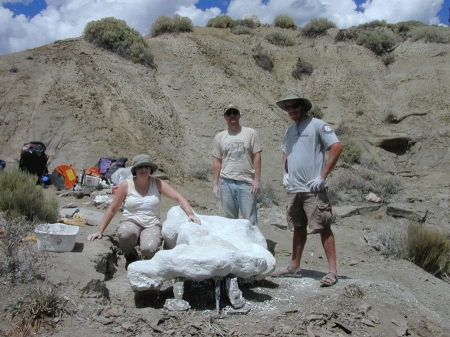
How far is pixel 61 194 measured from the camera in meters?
9.05

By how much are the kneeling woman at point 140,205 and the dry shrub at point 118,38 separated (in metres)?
12.2

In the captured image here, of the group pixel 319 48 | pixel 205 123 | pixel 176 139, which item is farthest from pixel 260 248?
pixel 319 48

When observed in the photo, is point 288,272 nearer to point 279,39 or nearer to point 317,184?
point 317,184

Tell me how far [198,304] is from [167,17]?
710 inches

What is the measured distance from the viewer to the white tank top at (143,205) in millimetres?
5043

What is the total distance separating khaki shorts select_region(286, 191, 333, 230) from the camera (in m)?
4.57

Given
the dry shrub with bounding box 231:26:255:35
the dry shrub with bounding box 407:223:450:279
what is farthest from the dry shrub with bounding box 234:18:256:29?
the dry shrub with bounding box 407:223:450:279

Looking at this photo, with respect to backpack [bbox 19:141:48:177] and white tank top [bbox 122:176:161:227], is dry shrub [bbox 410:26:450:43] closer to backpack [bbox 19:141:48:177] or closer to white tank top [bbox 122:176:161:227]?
backpack [bbox 19:141:48:177]

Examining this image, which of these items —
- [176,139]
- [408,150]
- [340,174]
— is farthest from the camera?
[408,150]

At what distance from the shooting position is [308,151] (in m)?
4.67

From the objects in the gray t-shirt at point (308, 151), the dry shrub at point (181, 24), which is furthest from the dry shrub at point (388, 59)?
the gray t-shirt at point (308, 151)

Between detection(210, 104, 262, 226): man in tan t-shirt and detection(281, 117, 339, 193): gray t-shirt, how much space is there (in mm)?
625

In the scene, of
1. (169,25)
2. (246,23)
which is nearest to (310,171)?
(169,25)

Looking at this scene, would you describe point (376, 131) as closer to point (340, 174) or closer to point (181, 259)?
point (340, 174)
